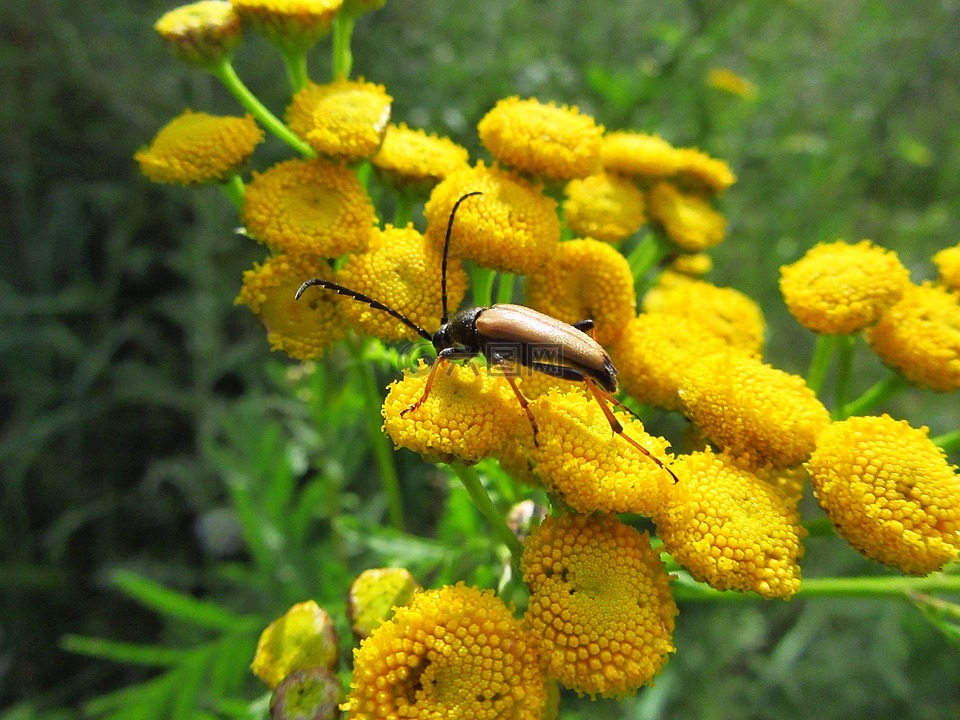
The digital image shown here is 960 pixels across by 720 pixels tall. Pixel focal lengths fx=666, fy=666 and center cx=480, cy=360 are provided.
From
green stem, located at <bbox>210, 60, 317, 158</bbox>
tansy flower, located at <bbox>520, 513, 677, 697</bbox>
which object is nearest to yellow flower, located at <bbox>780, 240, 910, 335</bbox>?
tansy flower, located at <bbox>520, 513, 677, 697</bbox>

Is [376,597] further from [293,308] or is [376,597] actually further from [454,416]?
[293,308]

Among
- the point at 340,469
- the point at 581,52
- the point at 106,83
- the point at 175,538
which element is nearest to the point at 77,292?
the point at 106,83

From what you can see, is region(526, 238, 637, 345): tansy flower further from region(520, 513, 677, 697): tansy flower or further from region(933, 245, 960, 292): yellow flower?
region(933, 245, 960, 292): yellow flower

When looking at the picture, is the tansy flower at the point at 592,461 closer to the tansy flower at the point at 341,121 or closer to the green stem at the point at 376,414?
the green stem at the point at 376,414

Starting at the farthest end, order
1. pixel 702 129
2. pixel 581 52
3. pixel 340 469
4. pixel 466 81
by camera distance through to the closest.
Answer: pixel 581 52
pixel 466 81
pixel 702 129
pixel 340 469

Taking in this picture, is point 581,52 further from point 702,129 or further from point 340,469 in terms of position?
point 340,469

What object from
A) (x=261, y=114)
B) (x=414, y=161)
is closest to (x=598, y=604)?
(x=414, y=161)
